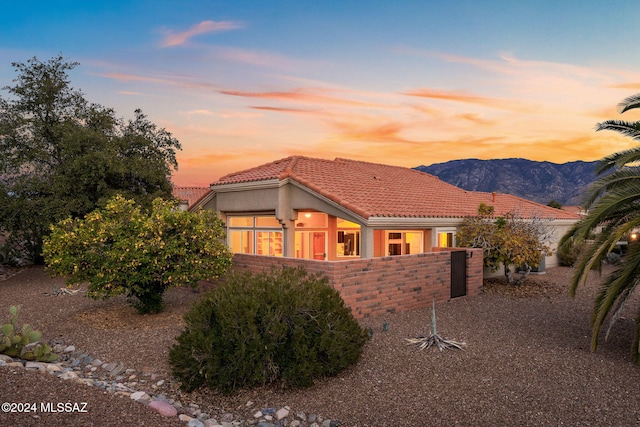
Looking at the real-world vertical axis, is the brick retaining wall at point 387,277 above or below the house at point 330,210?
below

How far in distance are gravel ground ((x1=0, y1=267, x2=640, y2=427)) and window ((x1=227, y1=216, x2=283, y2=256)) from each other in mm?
6017

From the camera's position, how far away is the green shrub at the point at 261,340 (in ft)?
22.3

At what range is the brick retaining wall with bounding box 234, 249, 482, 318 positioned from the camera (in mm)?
11195

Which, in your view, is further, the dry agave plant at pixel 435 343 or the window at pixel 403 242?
the window at pixel 403 242

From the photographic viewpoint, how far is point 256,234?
19172mm

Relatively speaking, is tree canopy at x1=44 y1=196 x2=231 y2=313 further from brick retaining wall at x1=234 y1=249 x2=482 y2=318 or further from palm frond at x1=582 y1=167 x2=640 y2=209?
palm frond at x1=582 y1=167 x2=640 y2=209

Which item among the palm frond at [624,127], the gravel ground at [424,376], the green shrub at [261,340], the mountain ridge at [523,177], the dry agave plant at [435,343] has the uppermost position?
the mountain ridge at [523,177]

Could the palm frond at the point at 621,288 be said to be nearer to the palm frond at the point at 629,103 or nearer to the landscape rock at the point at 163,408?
the palm frond at the point at 629,103

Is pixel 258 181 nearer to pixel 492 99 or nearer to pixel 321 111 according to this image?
pixel 321 111

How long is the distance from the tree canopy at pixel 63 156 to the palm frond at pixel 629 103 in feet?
57.3

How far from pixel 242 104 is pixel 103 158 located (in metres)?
6.23

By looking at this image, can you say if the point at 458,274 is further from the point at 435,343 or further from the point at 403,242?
the point at 435,343

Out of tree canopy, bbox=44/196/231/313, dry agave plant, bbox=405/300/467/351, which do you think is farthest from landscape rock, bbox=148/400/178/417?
tree canopy, bbox=44/196/231/313

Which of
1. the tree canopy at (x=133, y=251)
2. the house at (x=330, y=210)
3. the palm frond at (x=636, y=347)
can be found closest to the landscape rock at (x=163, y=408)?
the tree canopy at (x=133, y=251)
